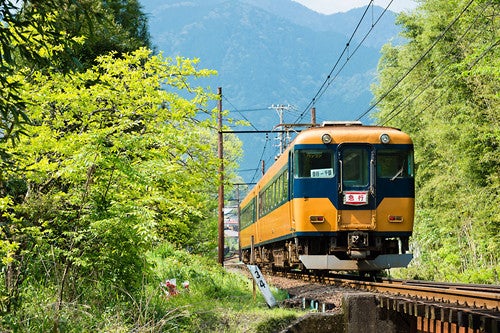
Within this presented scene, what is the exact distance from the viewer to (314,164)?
1453 centimetres

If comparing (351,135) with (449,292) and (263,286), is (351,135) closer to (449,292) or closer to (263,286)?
(263,286)

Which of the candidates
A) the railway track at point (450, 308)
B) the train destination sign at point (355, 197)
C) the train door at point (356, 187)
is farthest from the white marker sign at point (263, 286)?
the train destination sign at point (355, 197)

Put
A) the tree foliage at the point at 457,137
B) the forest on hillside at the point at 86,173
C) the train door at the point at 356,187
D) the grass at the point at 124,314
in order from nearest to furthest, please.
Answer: the forest on hillside at the point at 86,173, the grass at the point at 124,314, the train door at the point at 356,187, the tree foliage at the point at 457,137

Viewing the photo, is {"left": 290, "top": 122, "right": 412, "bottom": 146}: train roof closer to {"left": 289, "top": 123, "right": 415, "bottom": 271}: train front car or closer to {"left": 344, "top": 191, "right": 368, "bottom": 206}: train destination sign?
{"left": 289, "top": 123, "right": 415, "bottom": 271}: train front car

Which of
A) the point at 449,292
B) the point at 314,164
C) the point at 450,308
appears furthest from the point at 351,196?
the point at 450,308

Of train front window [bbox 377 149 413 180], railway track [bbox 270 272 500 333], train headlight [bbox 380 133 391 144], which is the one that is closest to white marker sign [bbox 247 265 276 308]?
railway track [bbox 270 272 500 333]

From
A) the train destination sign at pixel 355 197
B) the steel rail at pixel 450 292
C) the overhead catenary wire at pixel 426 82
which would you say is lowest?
the steel rail at pixel 450 292

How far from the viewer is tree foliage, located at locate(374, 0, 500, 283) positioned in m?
21.2

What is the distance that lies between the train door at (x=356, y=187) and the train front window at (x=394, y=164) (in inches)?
8.0

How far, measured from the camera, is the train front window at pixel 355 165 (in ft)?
47.2

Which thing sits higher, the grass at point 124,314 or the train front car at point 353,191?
the train front car at point 353,191

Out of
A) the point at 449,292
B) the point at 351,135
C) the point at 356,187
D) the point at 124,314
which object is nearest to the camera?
the point at 449,292

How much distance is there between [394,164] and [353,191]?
3.39ft

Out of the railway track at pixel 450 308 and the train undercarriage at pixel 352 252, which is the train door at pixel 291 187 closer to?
the train undercarriage at pixel 352 252
